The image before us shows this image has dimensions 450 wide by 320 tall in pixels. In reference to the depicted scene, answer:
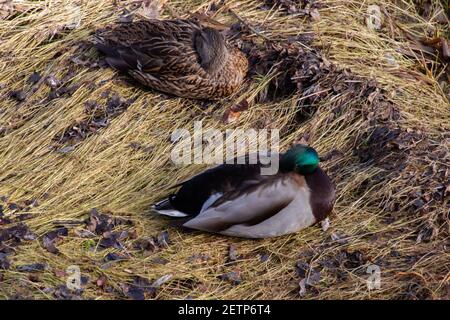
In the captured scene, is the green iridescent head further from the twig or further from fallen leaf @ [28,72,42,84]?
fallen leaf @ [28,72,42,84]

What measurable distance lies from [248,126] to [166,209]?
1.16 metres

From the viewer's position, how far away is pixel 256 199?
5.40m

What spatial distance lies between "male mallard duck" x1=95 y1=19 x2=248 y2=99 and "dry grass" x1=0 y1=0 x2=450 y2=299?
12cm

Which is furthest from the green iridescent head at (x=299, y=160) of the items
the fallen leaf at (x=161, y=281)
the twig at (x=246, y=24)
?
the twig at (x=246, y=24)

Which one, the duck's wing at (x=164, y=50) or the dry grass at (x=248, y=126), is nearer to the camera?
the dry grass at (x=248, y=126)

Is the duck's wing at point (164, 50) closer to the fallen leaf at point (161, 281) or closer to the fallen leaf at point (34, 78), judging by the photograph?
the fallen leaf at point (34, 78)

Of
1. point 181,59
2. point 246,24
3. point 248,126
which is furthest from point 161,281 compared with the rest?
point 246,24

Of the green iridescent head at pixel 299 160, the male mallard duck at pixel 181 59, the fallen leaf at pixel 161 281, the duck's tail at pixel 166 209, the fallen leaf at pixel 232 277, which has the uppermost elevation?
the male mallard duck at pixel 181 59

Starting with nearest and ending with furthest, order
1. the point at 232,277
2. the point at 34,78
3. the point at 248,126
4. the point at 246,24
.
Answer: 1. the point at 232,277
2. the point at 248,126
3. the point at 34,78
4. the point at 246,24

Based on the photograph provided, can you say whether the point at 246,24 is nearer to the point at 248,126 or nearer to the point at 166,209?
the point at 248,126

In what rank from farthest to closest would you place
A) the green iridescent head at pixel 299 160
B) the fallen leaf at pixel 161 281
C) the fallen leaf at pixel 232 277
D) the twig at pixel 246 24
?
the twig at pixel 246 24
the green iridescent head at pixel 299 160
the fallen leaf at pixel 232 277
the fallen leaf at pixel 161 281

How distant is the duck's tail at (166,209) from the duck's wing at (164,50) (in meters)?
1.43

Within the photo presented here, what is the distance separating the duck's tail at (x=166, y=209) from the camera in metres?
5.55

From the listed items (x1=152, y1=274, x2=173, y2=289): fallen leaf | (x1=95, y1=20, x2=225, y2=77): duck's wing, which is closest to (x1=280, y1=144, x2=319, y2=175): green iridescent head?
(x1=152, y1=274, x2=173, y2=289): fallen leaf
